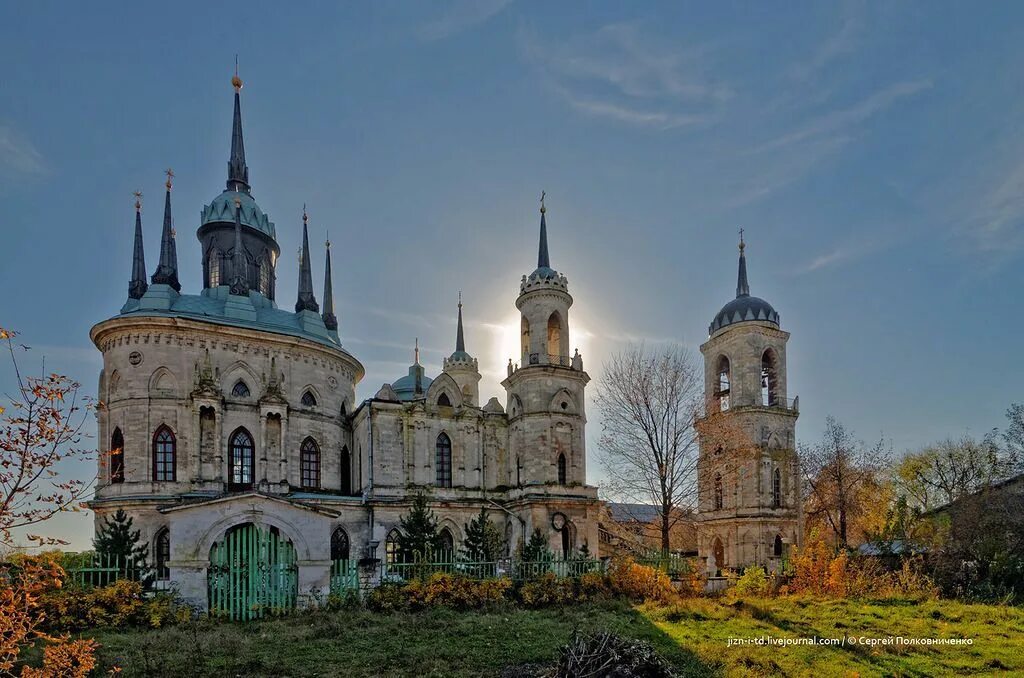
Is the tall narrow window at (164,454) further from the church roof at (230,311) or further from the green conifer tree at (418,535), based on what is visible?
the green conifer tree at (418,535)

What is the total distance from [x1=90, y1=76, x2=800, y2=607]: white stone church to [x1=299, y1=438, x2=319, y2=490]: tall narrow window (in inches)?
3.5

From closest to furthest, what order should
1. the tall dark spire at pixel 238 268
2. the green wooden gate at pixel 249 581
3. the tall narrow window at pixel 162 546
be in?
the green wooden gate at pixel 249 581 → the tall narrow window at pixel 162 546 → the tall dark spire at pixel 238 268

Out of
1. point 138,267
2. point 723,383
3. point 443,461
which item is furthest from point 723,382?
point 138,267

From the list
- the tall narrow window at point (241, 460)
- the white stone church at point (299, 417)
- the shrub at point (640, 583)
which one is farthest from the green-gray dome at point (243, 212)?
the shrub at point (640, 583)

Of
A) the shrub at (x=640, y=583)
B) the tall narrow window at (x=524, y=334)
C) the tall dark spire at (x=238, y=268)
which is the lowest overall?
the shrub at (x=640, y=583)

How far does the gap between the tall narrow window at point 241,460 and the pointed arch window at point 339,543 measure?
4.03m

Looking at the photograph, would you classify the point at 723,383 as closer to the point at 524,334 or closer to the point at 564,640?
the point at 524,334

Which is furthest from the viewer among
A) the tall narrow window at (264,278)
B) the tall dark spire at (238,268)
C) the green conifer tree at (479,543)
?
the tall narrow window at (264,278)

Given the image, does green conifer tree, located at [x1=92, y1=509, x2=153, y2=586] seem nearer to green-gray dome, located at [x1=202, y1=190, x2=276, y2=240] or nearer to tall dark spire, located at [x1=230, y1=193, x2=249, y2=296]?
tall dark spire, located at [x1=230, y1=193, x2=249, y2=296]

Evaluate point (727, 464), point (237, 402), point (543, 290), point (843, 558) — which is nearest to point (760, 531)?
point (727, 464)

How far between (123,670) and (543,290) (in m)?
23.0

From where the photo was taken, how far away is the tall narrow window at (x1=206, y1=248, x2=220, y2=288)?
103 ft

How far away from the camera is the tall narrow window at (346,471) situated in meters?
30.8

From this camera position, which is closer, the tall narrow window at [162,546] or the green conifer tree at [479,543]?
the green conifer tree at [479,543]
